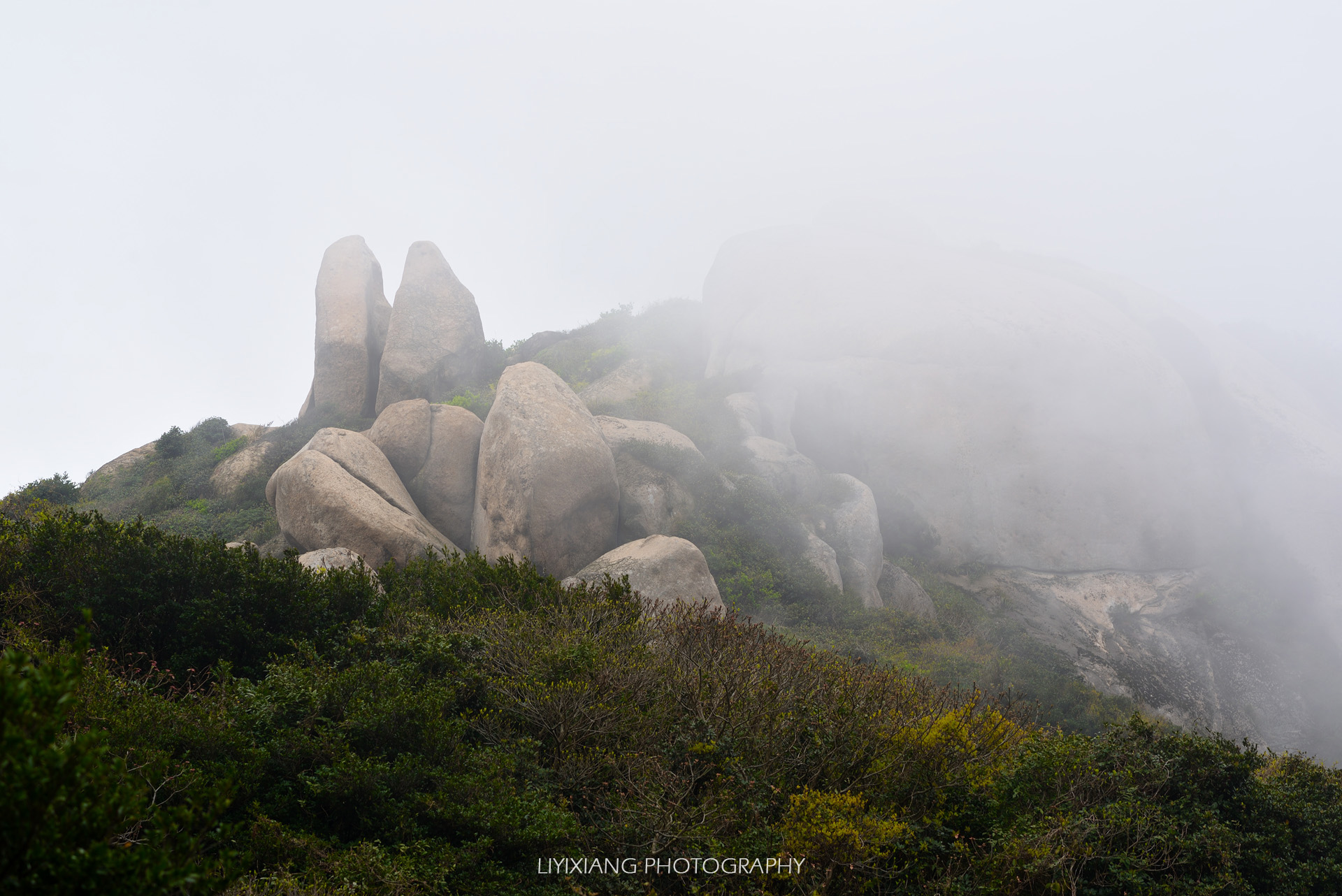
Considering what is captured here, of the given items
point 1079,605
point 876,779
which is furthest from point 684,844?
point 1079,605

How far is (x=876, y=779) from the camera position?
18.4 ft

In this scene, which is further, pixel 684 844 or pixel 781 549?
pixel 781 549

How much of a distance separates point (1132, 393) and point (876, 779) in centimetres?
3206

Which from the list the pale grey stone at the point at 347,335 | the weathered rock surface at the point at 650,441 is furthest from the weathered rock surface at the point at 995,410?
the pale grey stone at the point at 347,335

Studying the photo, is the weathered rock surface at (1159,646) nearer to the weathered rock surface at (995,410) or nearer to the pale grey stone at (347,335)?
the weathered rock surface at (995,410)

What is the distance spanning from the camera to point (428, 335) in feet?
78.2

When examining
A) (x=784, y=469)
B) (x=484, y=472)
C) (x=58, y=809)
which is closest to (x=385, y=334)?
(x=484, y=472)

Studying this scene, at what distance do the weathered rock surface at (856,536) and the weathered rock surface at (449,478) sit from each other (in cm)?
1202

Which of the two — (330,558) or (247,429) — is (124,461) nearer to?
(247,429)

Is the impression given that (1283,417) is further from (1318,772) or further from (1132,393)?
(1318,772)

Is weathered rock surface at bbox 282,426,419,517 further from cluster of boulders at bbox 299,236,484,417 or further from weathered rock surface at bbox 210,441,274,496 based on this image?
cluster of boulders at bbox 299,236,484,417

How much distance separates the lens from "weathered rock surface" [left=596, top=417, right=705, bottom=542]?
17766mm

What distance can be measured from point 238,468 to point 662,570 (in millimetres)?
15061

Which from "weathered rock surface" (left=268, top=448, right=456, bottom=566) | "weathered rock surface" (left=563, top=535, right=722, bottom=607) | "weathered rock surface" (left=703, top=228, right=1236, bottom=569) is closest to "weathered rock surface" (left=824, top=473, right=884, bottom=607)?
"weathered rock surface" (left=703, top=228, right=1236, bottom=569)
